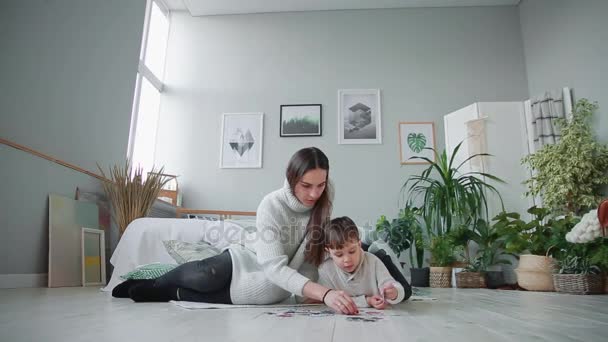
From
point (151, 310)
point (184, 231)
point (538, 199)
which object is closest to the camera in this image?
point (151, 310)

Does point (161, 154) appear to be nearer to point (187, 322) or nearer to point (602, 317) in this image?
point (187, 322)

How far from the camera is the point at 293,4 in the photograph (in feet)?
16.7

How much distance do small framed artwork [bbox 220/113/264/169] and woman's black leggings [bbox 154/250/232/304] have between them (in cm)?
318

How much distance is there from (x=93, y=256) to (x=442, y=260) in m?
3.02

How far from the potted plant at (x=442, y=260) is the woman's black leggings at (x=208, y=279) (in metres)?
2.64

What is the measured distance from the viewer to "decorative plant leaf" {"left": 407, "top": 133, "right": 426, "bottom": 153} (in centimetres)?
466

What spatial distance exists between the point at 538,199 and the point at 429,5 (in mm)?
2802

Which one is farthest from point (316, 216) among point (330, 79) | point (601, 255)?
point (330, 79)

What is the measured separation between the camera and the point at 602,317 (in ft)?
4.68

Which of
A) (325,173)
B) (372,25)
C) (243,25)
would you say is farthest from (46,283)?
(372,25)

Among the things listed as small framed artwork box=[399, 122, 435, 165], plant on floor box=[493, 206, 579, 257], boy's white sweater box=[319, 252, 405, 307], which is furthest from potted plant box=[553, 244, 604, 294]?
small framed artwork box=[399, 122, 435, 165]

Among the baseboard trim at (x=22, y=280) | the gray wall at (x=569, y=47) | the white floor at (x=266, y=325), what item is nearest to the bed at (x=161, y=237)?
the baseboard trim at (x=22, y=280)

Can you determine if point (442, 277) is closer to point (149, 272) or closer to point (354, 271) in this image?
point (354, 271)

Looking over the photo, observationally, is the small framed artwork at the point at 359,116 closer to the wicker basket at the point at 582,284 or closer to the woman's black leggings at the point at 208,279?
the wicker basket at the point at 582,284
